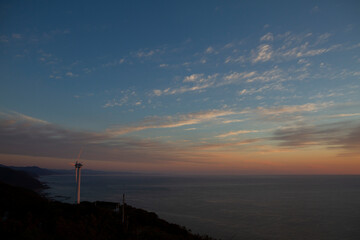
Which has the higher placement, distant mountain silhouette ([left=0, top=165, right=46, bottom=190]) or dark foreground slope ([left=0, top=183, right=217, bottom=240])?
dark foreground slope ([left=0, top=183, right=217, bottom=240])

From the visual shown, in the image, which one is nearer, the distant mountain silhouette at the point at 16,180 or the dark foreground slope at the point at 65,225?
the dark foreground slope at the point at 65,225

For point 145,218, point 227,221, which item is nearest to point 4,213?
point 145,218

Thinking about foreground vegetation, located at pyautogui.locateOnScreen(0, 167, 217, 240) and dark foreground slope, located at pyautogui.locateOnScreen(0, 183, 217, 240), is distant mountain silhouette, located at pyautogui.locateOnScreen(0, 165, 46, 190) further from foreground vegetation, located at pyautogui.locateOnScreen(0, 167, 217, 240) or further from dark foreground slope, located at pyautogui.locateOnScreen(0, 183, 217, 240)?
foreground vegetation, located at pyautogui.locateOnScreen(0, 167, 217, 240)

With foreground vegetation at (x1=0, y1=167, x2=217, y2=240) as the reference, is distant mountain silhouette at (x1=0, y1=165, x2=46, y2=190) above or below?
below

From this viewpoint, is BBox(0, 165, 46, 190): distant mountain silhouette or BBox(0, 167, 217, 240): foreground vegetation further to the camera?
BBox(0, 165, 46, 190): distant mountain silhouette

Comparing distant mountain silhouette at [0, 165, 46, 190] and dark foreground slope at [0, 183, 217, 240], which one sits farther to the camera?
distant mountain silhouette at [0, 165, 46, 190]

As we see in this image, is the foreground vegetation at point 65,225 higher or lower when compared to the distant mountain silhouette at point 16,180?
higher

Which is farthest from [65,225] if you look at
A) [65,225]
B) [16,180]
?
[16,180]

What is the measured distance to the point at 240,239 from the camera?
1660 inches

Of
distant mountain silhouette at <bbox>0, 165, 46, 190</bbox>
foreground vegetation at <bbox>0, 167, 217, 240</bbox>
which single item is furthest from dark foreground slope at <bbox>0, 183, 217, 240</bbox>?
distant mountain silhouette at <bbox>0, 165, 46, 190</bbox>

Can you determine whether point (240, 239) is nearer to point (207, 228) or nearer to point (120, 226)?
point (207, 228)

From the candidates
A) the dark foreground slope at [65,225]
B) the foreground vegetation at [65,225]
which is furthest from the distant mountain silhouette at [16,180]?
the foreground vegetation at [65,225]

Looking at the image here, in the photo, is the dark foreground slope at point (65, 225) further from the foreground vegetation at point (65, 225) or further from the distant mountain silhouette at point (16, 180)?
A: the distant mountain silhouette at point (16, 180)

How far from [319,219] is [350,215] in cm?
1262
